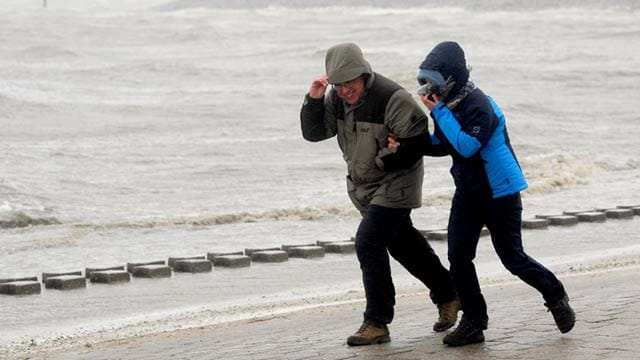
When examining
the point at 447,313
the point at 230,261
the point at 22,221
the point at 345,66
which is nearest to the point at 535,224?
the point at 230,261

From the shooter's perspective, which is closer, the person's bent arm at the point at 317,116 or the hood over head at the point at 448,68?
the hood over head at the point at 448,68

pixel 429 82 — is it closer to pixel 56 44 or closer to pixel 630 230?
pixel 630 230

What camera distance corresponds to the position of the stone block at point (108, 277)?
1181 cm

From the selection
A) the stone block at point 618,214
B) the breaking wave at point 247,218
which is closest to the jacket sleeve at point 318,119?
the stone block at point 618,214

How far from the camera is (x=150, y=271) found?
12086 millimetres

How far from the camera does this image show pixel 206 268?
40.9ft

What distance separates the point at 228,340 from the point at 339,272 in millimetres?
4757

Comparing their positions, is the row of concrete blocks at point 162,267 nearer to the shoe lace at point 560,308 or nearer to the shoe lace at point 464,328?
the shoe lace at point 464,328

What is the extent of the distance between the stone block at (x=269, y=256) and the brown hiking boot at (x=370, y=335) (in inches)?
242

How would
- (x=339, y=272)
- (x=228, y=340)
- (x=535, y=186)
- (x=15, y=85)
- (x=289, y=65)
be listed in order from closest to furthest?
(x=228, y=340)
(x=339, y=272)
(x=535, y=186)
(x=15, y=85)
(x=289, y=65)

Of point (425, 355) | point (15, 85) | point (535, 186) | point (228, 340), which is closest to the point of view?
point (425, 355)

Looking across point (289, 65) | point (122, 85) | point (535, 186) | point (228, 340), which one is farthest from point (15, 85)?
point (228, 340)

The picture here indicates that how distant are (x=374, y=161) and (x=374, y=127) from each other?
188 mm

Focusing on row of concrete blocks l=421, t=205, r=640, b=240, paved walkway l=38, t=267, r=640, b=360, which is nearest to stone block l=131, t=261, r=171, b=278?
paved walkway l=38, t=267, r=640, b=360
